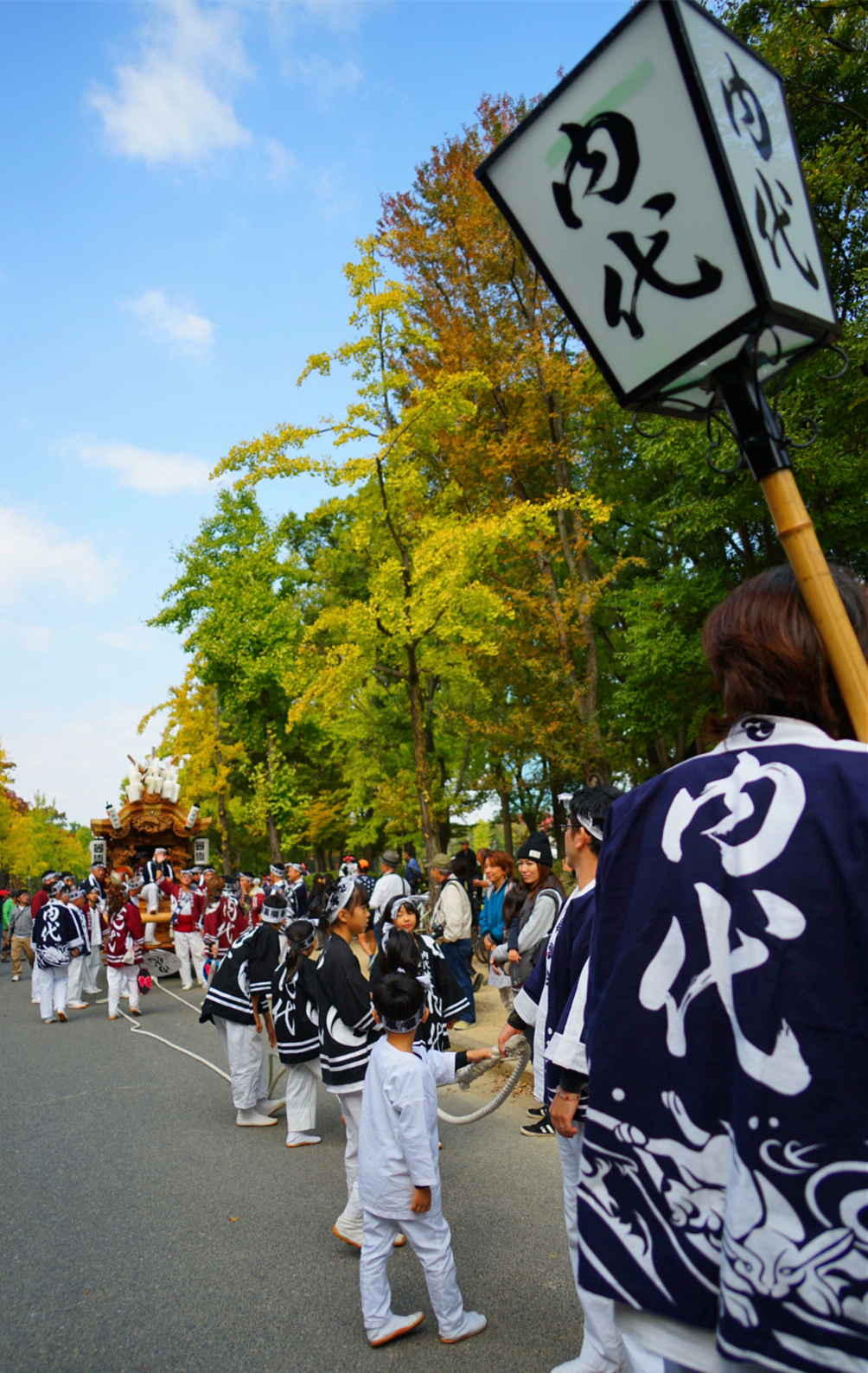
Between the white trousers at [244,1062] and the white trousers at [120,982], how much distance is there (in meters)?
6.27

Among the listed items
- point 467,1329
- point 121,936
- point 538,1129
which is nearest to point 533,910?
point 538,1129

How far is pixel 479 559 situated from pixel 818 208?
740 cm

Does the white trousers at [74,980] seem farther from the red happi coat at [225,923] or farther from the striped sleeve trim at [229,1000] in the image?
the striped sleeve trim at [229,1000]

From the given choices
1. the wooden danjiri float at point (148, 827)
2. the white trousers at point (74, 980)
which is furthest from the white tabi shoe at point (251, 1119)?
the wooden danjiri float at point (148, 827)

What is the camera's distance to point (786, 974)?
115 centimetres

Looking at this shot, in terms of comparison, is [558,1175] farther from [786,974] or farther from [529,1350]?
[786,974]

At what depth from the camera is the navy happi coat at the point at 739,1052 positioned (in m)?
1.10

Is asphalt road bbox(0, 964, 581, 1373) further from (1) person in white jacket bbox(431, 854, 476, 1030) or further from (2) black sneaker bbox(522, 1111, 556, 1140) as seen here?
(1) person in white jacket bbox(431, 854, 476, 1030)

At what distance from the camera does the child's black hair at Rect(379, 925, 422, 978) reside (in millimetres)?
4117

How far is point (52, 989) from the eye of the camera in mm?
12133

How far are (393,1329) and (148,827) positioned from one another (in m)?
19.1

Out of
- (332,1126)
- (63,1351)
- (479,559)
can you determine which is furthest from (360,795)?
(63,1351)

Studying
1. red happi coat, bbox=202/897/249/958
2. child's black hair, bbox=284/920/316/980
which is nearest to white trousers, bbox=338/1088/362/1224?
child's black hair, bbox=284/920/316/980

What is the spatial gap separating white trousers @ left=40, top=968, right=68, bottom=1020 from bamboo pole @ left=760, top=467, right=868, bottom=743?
13.0 m
